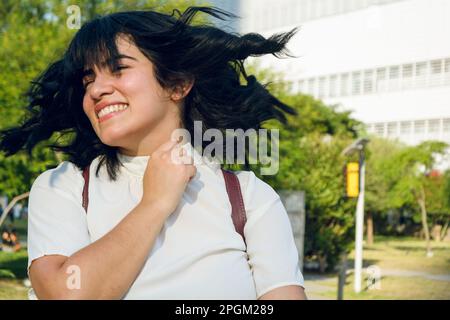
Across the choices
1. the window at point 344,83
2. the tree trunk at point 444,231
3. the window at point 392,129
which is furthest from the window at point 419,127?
the tree trunk at point 444,231

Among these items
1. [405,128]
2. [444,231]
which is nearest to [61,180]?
[444,231]

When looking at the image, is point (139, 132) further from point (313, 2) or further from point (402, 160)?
point (313, 2)

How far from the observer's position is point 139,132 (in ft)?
5.08

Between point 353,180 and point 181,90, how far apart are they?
8.11 m

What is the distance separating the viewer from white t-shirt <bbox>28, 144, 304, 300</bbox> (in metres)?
1.42

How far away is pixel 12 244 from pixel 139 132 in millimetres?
11950

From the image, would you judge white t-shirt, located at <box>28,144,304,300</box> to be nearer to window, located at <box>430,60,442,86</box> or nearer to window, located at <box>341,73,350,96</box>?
window, located at <box>430,60,442,86</box>

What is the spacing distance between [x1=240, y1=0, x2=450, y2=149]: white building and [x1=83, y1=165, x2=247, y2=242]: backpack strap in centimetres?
2290

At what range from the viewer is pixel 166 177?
147 cm

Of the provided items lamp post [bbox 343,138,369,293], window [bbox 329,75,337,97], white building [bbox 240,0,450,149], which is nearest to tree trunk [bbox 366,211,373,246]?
white building [bbox 240,0,450,149]

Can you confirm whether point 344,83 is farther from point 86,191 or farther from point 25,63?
point 86,191
